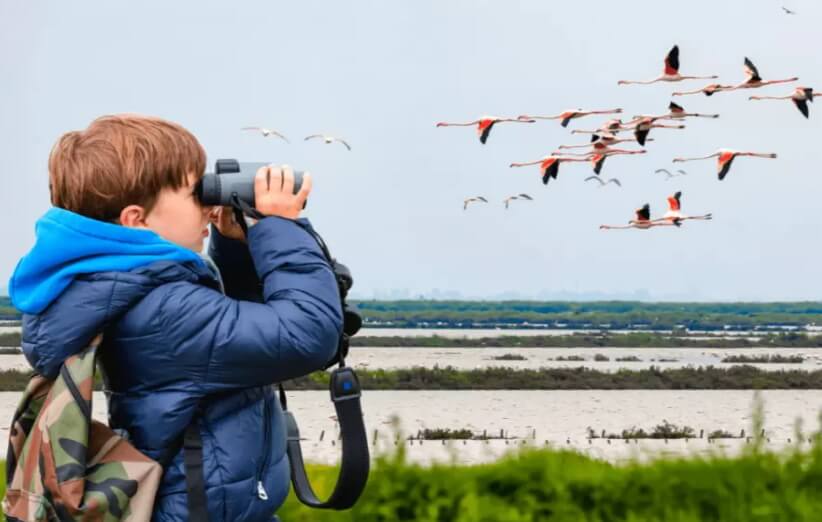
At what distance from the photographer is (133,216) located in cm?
202

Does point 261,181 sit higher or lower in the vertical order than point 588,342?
higher

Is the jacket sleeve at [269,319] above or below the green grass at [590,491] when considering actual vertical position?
above

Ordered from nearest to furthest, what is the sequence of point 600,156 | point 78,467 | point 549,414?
point 78,467 < point 600,156 < point 549,414

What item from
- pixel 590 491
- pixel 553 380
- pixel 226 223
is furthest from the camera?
pixel 553 380

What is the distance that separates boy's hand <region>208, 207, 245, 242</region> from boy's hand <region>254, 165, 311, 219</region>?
251mm

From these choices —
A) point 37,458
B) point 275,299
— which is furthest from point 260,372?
point 37,458

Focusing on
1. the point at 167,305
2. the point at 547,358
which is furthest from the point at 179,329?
the point at 547,358

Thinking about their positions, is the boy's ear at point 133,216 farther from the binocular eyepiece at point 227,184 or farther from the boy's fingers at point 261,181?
the boy's fingers at point 261,181

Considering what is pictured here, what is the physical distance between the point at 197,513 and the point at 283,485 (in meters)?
0.23

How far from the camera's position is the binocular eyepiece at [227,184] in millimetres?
2033

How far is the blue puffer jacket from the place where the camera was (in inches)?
76.4

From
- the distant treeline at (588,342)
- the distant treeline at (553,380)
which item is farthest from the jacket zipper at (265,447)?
the distant treeline at (588,342)

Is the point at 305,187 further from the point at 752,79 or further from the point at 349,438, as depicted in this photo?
the point at 752,79

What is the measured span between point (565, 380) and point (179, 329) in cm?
1933
